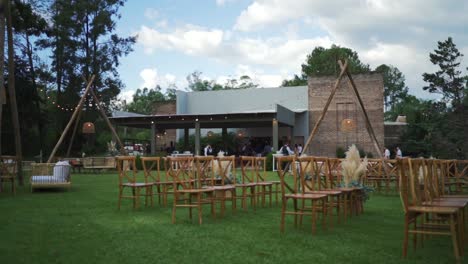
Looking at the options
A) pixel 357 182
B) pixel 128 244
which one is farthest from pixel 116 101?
pixel 128 244

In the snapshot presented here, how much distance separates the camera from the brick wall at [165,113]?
40844 millimetres

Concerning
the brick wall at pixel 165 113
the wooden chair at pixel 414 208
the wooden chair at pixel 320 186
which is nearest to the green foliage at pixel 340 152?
the brick wall at pixel 165 113

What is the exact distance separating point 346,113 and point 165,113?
15656 mm

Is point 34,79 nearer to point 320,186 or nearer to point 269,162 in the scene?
point 269,162

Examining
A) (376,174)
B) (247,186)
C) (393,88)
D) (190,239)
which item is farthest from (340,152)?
(393,88)

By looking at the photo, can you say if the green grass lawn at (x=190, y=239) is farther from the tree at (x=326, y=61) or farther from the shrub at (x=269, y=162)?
the tree at (x=326, y=61)

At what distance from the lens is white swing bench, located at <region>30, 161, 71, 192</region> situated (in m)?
14.0

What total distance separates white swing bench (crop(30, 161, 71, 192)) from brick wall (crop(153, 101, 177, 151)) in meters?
25.9

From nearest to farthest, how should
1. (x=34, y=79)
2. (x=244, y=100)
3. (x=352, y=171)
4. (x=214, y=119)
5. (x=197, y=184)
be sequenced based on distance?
(x=352, y=171), (x=197, y=184), (x=214, y=119), (x=34, y=79), (x=244, y=100)

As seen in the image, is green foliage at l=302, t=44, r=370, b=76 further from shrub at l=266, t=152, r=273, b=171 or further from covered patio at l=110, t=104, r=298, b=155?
shrub at l=266, t=152, r=273, b=171

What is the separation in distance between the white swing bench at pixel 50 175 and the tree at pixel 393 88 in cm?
A: 6711

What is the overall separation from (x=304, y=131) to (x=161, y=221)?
2645 centimetres

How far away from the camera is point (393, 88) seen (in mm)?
76062

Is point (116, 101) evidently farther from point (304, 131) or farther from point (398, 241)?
point (398, 241)
